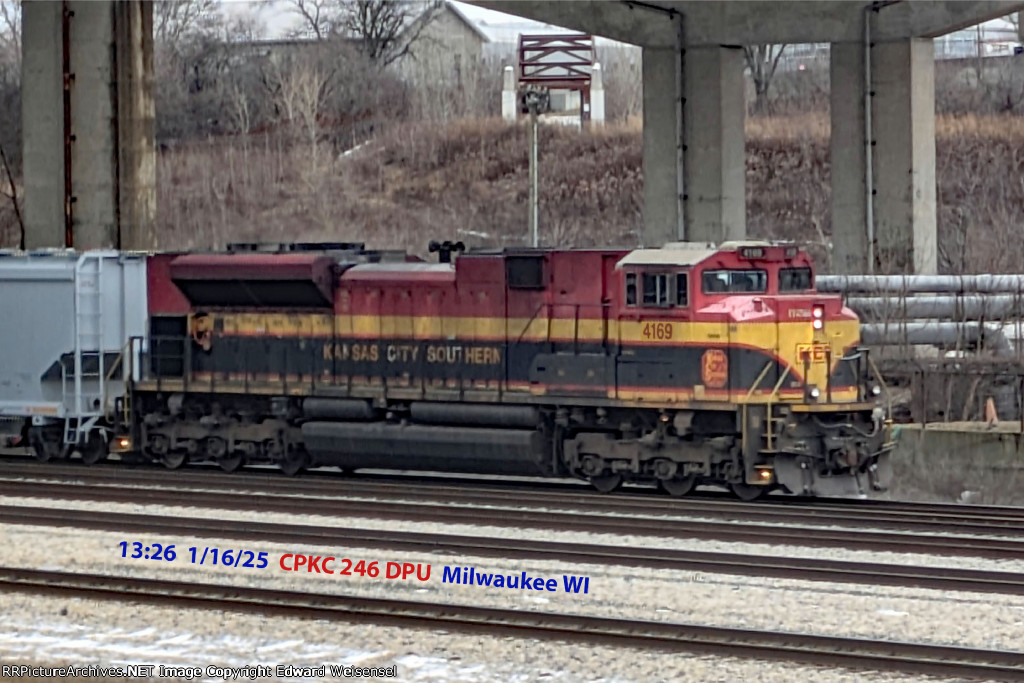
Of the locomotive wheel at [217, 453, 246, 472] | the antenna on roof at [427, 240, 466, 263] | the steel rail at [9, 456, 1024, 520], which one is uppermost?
the antenna on roof at [427, 240, 466, 263]

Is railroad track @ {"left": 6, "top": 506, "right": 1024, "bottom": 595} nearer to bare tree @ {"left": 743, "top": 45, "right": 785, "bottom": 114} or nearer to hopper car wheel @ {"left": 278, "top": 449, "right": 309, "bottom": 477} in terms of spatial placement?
hopper car wheel @ {"left": 278, "top": 449, "right": 309, "bottom": 477}

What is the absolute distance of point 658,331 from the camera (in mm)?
17688

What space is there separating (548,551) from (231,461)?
8.00 metres

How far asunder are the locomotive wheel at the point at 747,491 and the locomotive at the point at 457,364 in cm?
2

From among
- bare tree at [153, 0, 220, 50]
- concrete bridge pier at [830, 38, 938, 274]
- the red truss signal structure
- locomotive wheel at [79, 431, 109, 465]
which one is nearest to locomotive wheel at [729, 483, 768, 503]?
locomotive wheel at [79, 431, 109, 465]

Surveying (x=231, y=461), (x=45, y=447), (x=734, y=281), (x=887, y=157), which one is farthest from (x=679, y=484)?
(x=887, y=157)

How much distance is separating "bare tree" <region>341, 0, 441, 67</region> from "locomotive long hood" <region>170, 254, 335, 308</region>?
186ft

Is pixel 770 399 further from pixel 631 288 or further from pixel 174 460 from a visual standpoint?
pixel 174 460

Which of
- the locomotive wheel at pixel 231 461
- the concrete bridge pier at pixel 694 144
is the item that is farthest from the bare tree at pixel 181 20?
the locomotive wheel at pixel 231 461

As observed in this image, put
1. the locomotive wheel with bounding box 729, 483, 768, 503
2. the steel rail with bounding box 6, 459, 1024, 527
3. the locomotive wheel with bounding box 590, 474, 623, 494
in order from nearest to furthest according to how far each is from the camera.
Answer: the steel rail with bounding box 6, 459, 1024, 527
the locomotive wheel with bounding box 729, 483, 768, 503
the locomotive wheel with bounding box 590, 474, 623, 494

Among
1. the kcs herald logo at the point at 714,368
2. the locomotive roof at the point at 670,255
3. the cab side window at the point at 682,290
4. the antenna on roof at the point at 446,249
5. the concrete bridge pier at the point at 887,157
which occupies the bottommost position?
the kcs herald logo at the point at 714,368

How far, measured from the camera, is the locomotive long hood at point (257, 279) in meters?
19.8

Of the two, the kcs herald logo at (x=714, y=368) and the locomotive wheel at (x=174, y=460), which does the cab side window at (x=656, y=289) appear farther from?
the locomotive wheel at (x=174, y=460)

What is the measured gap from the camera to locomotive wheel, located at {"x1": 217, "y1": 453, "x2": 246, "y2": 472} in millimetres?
20734
